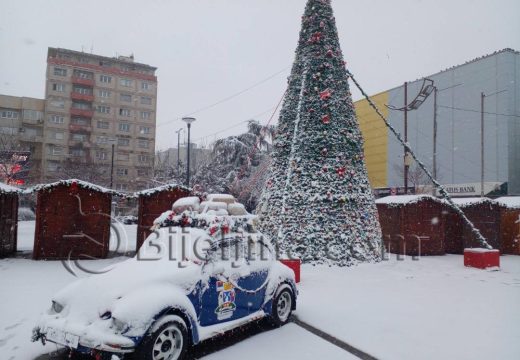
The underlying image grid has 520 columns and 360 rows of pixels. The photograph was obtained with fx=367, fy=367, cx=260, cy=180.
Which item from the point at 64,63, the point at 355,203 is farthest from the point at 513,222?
the point at 64,63

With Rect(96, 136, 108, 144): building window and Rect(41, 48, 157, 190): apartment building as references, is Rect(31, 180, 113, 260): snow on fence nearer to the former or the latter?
Rect(41, 48, 157, 190): apartment building

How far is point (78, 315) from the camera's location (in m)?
4.14

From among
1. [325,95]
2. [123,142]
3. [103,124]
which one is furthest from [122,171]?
[325,95]

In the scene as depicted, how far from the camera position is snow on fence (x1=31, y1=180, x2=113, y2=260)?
39.9 feet

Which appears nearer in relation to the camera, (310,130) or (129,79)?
(310,130)

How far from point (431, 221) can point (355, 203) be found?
5456mm

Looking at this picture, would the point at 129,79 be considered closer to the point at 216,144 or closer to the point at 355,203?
the point at 216,144

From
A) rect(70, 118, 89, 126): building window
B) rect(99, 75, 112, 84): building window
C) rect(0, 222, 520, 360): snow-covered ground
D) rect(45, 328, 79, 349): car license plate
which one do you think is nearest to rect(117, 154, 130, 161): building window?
rect(70, 118, 89, 126): building window

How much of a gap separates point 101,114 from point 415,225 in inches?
2121

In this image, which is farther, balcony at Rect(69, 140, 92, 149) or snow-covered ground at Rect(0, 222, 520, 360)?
balcony at Rect(69, 140, 92, 149)

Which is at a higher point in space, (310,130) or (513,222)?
(310,130)

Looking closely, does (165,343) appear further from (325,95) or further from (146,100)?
(146,100)

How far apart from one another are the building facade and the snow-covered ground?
19.8 m

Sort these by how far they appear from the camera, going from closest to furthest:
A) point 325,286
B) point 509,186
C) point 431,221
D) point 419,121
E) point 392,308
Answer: point 392,308, point 325,286, point 431,221, point 509,186, point 419,121
